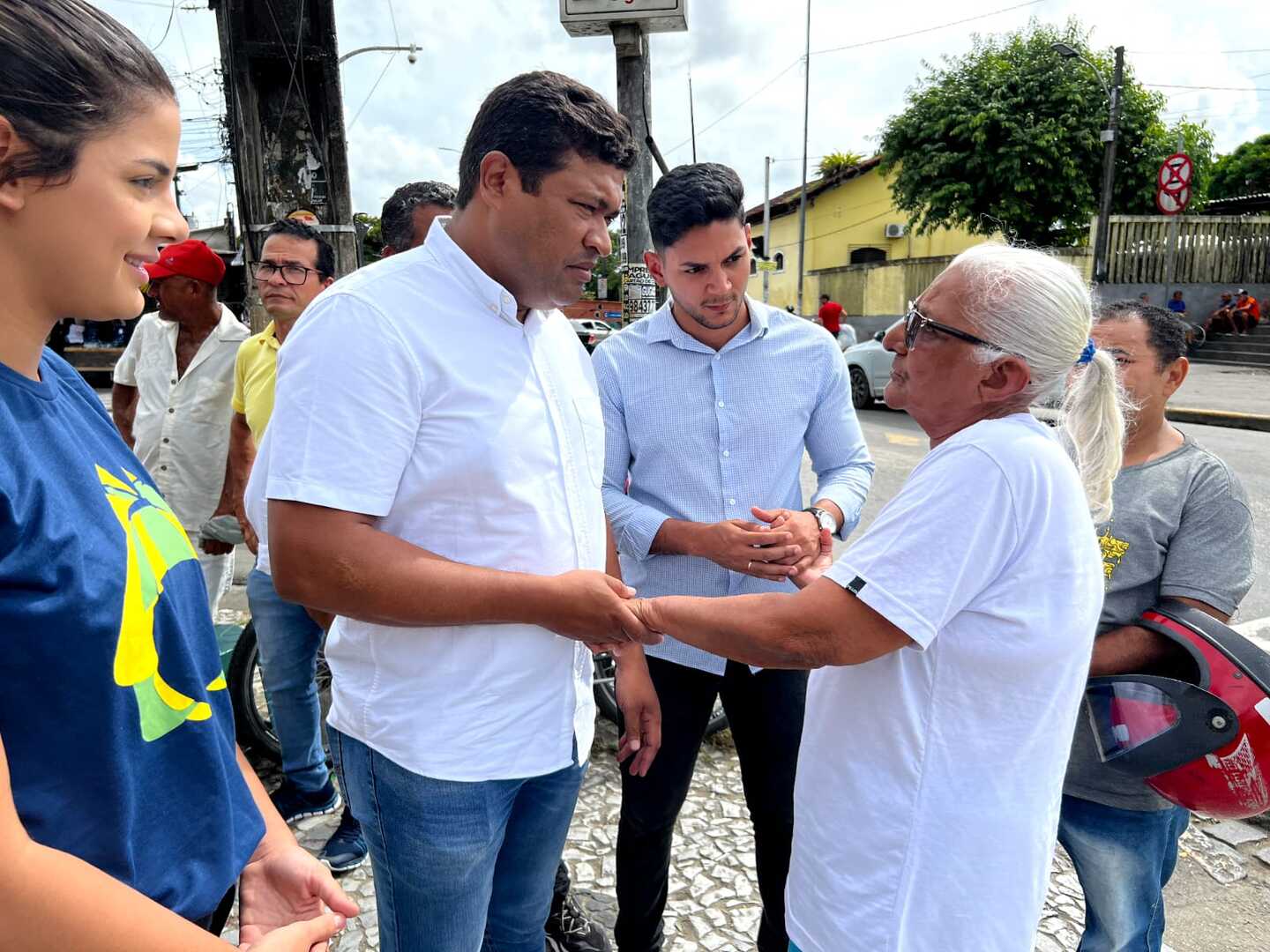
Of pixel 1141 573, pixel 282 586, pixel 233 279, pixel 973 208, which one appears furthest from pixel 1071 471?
pixel 973 208

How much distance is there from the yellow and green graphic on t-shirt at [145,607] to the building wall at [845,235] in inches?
1224

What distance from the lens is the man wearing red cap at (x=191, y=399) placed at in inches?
146

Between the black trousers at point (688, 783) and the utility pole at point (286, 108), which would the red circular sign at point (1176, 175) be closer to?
the utility pole at point (286, 108)

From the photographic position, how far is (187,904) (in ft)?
3.28

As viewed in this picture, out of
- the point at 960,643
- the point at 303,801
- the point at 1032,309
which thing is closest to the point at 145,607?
the point at 960,643

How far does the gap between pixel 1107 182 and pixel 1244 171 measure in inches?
1269

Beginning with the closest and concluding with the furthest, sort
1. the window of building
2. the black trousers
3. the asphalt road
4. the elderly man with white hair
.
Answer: the elderly man with white hair, the black trousers, the asphalt road, the window of building

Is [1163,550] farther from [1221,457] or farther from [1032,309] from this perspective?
[1221,457]

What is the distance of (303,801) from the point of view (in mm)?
3123

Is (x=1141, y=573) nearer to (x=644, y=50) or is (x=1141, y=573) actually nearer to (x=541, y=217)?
(x=541, y=217)

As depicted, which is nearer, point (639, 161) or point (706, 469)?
point (706, 469)

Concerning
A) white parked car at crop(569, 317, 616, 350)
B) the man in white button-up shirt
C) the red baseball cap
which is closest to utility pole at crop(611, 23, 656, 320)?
the red baseball cap

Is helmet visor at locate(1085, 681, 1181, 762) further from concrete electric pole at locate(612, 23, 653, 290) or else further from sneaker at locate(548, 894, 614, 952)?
concrete electric pole at locate(612, 23, 653, 290)

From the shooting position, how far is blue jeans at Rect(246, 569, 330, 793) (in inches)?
117
